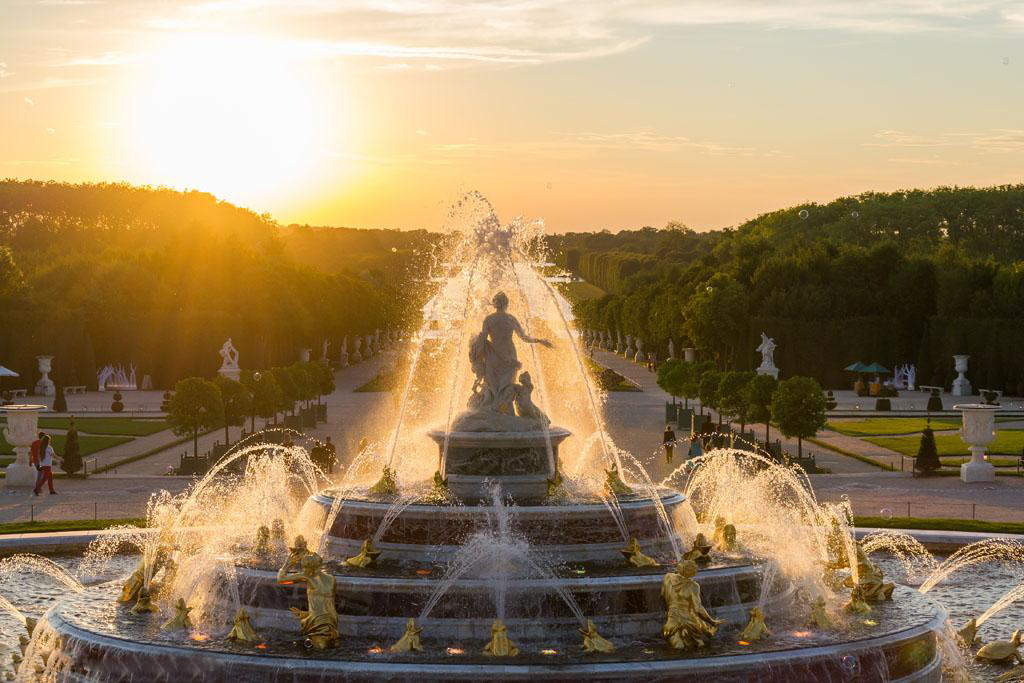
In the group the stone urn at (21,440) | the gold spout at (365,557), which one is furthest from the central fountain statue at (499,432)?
the stone urn at (21,440)

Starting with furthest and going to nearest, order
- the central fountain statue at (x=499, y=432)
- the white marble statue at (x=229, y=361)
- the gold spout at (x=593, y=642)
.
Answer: the white marble statue at (x=229, y=361), the central fountain statue at (x=499, y=432), the gold spout at (x=593, y=642)

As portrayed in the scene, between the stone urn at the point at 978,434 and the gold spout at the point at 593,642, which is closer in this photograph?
the gold spout at the point at 593,642

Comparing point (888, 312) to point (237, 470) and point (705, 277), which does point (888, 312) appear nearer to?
point (705, 277)

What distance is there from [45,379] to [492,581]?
233 feet

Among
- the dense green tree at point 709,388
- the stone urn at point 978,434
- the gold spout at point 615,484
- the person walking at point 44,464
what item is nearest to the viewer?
the gold spout at point 615,484

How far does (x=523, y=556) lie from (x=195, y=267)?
82.0 m

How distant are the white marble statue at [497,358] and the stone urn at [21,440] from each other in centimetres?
1846

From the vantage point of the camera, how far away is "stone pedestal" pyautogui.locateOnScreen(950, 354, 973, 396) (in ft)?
285

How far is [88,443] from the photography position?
175 feet

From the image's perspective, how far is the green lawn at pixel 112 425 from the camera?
59181 millimetres

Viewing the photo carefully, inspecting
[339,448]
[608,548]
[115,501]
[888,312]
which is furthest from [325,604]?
[888,312]

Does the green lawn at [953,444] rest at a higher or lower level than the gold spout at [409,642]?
lower

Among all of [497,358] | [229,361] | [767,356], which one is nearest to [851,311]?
[767,356]

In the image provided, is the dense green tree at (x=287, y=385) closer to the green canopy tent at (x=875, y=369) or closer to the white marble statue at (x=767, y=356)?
the white marble statue at (x=767, y=356)
